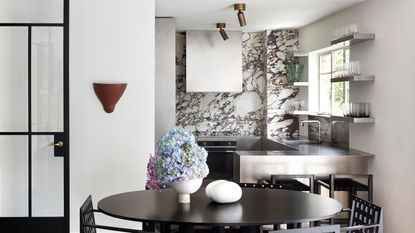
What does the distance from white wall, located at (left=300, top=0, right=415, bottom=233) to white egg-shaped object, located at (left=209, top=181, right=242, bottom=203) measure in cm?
220

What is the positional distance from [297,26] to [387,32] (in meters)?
2.57

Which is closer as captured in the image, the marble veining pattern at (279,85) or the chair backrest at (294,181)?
the chair backrest at (294,181)

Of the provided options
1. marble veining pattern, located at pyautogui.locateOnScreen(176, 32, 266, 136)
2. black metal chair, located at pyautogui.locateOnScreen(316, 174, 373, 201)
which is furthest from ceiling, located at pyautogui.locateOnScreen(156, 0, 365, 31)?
black metal chair, located at pyautogui.locateOnScreen(316, 174, 373, 201)

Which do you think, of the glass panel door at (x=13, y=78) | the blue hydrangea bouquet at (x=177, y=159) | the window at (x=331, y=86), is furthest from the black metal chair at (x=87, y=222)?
the window at (x=331, y=86)

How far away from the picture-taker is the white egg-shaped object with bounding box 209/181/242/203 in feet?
9.57

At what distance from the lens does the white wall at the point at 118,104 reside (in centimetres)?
483

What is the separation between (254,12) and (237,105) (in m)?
2.14

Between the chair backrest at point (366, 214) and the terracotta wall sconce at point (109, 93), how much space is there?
2380mm

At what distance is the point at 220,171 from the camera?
7.59 metres

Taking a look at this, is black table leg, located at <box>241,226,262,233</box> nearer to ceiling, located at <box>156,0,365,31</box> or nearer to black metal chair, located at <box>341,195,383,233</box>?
black metal chair, located at <box>341,195,383,233</box>

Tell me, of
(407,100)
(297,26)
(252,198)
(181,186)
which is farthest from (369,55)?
(181,186)

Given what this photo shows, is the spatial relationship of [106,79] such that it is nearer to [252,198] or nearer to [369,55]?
[252,198]

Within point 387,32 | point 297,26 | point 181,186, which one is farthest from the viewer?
point 297,26

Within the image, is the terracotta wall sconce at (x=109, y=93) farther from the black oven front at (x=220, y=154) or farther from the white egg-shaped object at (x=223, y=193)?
the black oven front at (x=220, y=154)
